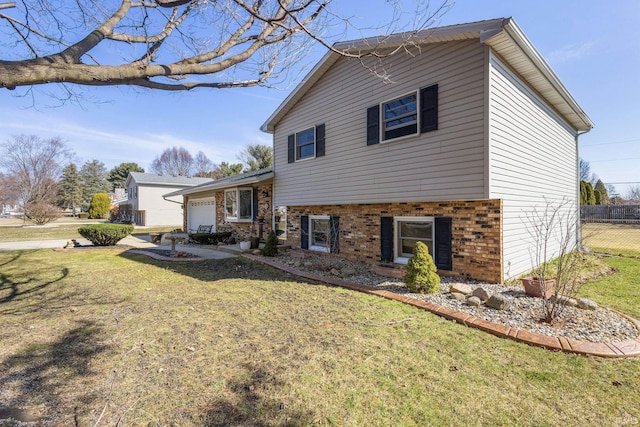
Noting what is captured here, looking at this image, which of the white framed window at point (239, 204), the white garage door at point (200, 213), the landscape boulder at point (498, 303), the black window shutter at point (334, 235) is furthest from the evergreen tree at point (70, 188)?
the landscape boulder at point (498, 303)

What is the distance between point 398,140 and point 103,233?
12.5 metres

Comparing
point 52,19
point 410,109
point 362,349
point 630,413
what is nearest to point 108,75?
point 52,19

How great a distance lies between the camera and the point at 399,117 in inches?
283

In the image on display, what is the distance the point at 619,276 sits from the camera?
22.7 feet

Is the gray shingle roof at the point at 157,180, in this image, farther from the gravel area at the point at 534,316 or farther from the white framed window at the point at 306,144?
the gravel area at the point at 534,316

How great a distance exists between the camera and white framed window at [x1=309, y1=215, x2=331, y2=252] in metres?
9.72

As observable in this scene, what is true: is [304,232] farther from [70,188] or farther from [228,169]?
[70,188]

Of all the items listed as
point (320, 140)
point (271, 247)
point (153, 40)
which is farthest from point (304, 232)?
point (153, 40)

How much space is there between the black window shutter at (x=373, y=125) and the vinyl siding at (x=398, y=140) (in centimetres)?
16

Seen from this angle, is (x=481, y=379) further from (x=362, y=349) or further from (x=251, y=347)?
(x=251, y=347)

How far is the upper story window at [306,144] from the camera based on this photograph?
9445 mm

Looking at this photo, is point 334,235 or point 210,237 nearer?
point 334,235

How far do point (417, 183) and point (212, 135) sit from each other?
29.1 meters

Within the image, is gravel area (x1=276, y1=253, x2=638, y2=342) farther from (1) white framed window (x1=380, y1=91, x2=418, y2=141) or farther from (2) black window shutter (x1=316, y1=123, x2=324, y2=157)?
(2) black window shutter (x1=316, y1=123, x2=324, y2=157)
